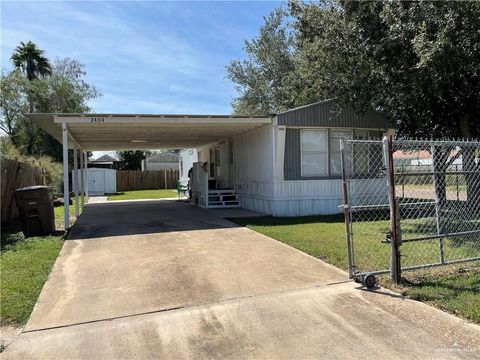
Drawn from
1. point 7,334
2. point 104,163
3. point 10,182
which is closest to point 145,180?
point 104,163

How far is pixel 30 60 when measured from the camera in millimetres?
36375

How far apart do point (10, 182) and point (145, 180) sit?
25567 mm

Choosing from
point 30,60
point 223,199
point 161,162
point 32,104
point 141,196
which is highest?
point 30,60

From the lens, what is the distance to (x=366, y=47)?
10531mm

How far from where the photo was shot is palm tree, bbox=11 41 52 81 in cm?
3622

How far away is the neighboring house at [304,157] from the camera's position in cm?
1292

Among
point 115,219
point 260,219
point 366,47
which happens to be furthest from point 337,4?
point 115,219

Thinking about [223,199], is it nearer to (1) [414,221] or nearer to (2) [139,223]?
(2) [139,223]

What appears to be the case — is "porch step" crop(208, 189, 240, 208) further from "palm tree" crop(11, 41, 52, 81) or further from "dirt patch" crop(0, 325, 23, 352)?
"palm tree" crop(11, 41, 52, 81)

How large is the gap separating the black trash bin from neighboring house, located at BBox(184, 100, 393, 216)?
21.0ft

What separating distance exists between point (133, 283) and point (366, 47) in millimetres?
8132

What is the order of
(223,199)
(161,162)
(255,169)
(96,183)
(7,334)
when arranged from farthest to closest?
(161,162) → (96,183) → (223,199) → (255,169) → (7,334)

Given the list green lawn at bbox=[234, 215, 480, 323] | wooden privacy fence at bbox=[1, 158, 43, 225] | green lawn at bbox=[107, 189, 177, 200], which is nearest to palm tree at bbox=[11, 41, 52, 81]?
green lawn at bbox=[107, 189, 177, 200]

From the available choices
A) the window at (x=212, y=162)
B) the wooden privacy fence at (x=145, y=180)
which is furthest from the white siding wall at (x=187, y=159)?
the wooden privacy fence at (x=145, y=180)
